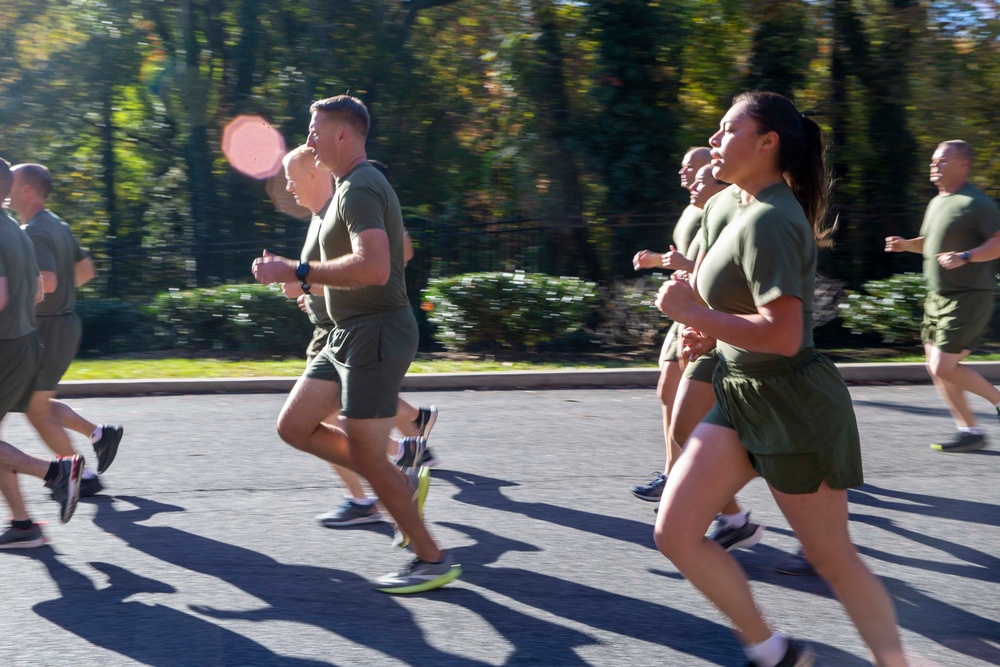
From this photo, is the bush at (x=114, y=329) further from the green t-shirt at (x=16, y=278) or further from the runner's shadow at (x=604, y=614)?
the runner's shadow at (x=604, y=614)

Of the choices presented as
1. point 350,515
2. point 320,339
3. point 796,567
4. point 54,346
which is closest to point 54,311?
point 54,346

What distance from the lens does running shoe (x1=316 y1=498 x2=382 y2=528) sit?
18.3ft

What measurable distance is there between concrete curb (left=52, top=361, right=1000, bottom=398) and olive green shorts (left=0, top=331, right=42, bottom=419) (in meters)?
5.02

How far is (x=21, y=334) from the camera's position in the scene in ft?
16.7

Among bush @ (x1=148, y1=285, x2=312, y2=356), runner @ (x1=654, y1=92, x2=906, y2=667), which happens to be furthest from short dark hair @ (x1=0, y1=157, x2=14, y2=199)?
bush @ (x1=148, y1=285, x2=312, y2=356)

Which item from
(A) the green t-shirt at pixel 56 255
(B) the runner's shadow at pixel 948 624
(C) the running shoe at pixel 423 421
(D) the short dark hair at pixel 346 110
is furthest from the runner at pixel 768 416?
(A) the green t-shirt at pixel 56 255

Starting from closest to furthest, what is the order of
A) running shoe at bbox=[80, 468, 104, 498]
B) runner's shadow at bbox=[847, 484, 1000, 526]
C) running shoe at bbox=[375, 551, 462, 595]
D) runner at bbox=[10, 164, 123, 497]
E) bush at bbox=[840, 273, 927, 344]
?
1. running shoe at bbox=[375, 551, 462, 595]
2. runner's shadow at bbox=[847, 484, 1000, 526]
3. runner at bbox=[10, 164, 123, 497]
4. running shoe at bbox=[80, 468, 104, 498]
5. bush at bbox=[840, 273, 927, 344]

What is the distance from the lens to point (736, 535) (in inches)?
198

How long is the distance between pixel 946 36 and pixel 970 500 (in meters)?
13.4

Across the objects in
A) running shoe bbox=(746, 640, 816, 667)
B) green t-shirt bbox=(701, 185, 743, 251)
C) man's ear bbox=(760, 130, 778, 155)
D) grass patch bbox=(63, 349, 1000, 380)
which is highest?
man's ear bbox=(760, 130, 778, 155)

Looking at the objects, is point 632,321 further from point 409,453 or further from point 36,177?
point 36,177

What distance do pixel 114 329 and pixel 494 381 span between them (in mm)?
6412

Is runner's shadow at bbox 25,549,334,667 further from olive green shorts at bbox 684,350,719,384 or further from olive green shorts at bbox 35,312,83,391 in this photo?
olive green shorts at bbox 684,350,719,384

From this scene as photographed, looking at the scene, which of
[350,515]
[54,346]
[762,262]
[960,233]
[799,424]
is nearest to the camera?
[762,262]
